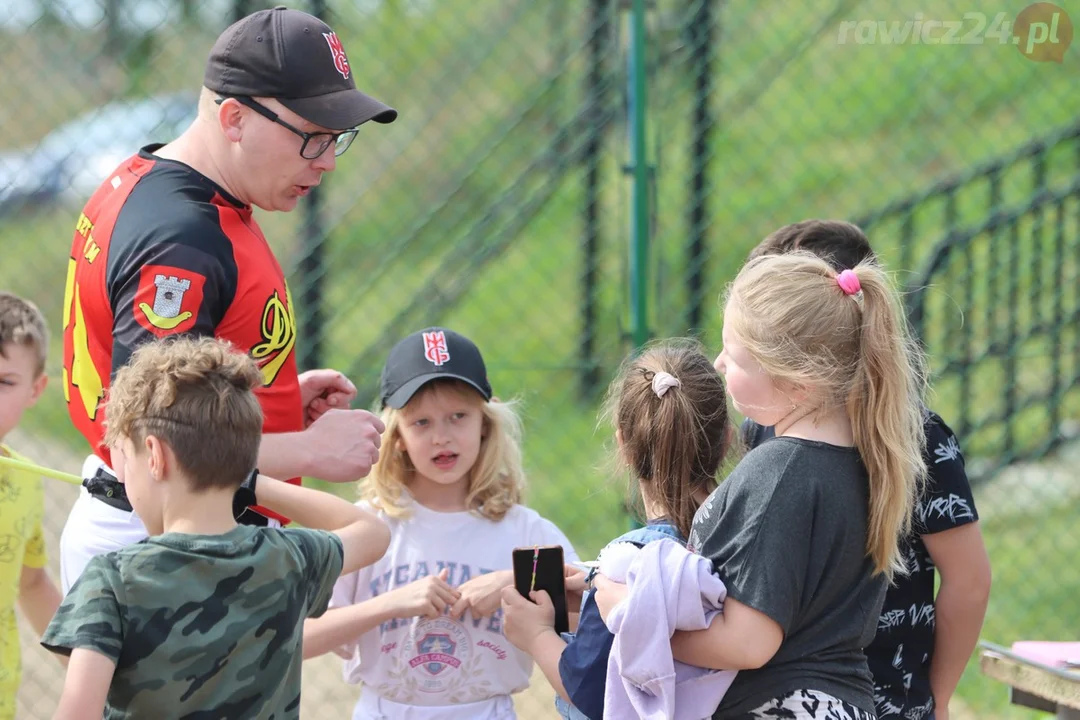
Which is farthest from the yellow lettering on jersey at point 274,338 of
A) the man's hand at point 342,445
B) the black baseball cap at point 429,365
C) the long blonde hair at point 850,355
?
the long blonde hair at point 850,355

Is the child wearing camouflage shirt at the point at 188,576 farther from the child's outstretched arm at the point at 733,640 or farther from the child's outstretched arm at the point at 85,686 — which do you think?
the child's outstretched arm at the point at 733,640

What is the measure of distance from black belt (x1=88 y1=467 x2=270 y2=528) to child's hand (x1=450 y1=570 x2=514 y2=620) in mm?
554

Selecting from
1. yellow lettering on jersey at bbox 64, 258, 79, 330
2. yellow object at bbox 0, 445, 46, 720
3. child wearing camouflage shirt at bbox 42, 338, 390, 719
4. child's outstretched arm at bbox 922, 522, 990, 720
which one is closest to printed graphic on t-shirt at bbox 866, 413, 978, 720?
child's outstretched arm at bbox 922, 522, 990, 720

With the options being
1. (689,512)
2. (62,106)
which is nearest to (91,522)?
(689,512)

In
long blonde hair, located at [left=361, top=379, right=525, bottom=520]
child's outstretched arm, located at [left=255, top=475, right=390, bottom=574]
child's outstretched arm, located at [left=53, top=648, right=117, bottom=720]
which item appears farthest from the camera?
long blonde hair, located at [left=361, top=379, right=525, bottom=520]

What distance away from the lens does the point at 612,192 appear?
936cm

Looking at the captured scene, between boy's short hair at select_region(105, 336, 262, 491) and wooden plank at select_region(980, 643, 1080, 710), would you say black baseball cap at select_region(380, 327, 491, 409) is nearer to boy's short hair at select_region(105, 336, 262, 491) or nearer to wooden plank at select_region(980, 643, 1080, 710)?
boy's short hair at select_region(105, 336, 262, 491)

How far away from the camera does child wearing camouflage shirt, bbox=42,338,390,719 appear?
197cm

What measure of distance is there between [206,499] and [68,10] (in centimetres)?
284

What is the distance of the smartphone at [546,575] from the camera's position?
2676 millimetres

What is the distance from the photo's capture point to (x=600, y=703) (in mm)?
2408

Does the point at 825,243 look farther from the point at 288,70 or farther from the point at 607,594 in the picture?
the point at 288,70

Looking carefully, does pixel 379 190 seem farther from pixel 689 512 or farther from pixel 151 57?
pixel 689 512

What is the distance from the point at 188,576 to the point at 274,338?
65 centimetres
